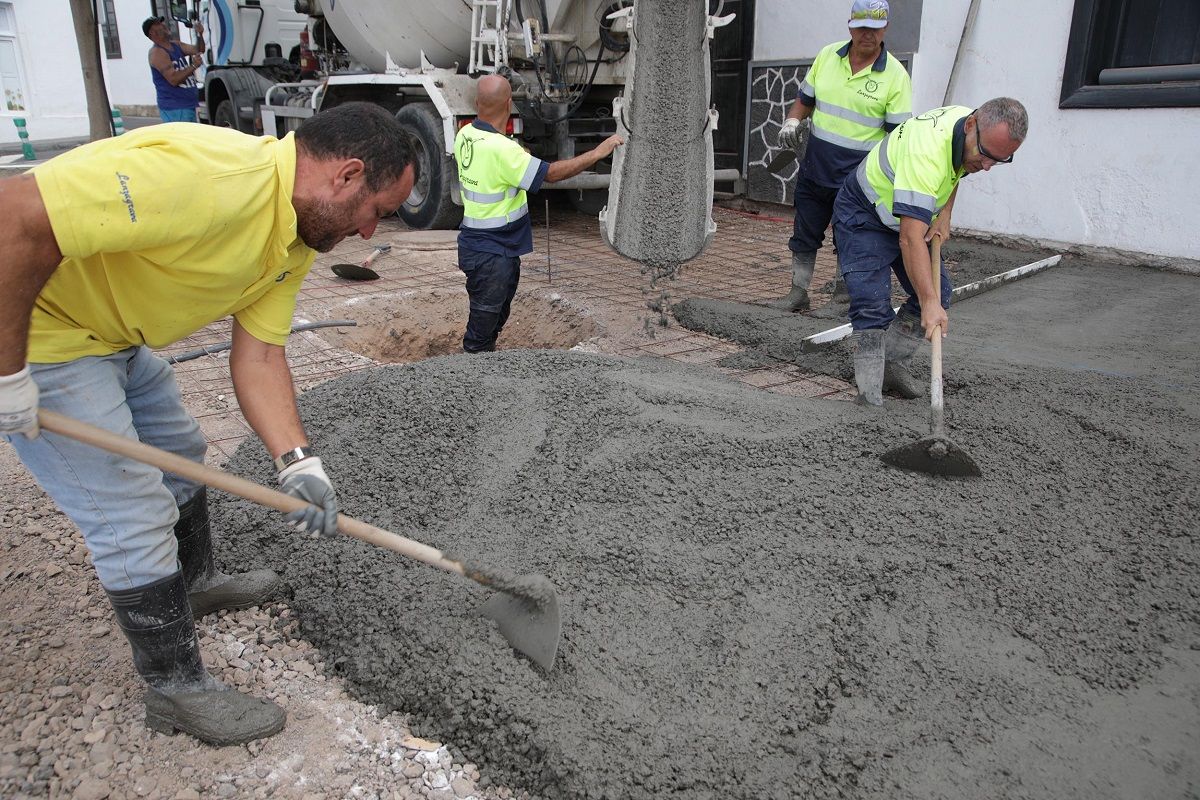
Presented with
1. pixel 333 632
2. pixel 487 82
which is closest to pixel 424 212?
pixel 487 82

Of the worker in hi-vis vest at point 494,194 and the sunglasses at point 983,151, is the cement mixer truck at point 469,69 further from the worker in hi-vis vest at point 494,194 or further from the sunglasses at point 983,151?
the sunglasses at point 983,151

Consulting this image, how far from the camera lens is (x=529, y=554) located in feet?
8.14

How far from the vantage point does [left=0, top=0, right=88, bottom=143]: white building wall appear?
1628 cm

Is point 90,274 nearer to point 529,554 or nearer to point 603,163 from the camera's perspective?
point 529,554

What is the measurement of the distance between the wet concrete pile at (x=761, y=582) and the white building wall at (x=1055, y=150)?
2973 mm

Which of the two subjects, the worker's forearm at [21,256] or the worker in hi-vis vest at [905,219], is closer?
the worker's forearm at [21,256]

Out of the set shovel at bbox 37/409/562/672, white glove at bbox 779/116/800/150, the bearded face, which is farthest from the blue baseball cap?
shovel at bbox 37/409/562/672

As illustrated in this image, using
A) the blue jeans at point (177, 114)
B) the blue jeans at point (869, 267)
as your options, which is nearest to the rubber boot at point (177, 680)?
the blue jeans at point (869, 267)

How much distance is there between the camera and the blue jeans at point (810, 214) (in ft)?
16.5

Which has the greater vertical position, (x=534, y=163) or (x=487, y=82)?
(x=487, y=82)

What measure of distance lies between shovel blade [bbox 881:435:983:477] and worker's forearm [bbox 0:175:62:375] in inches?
97.8

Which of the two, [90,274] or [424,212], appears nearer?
[90,274]

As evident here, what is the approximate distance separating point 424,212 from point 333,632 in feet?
19.2

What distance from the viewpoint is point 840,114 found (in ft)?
15.8
